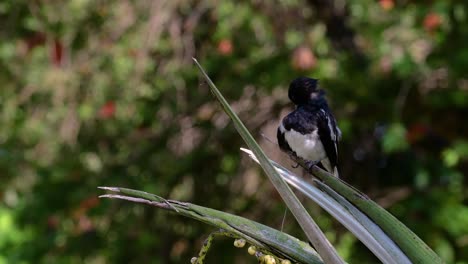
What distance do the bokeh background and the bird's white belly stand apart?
877mm

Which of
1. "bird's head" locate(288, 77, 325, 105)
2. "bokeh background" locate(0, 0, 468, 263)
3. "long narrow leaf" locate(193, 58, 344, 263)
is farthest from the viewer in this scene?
"bokeh background" locate(0, 0, 468, 263)

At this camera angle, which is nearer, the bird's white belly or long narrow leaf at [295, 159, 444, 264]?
long narrow leaf at [295, 159, 444, 264]

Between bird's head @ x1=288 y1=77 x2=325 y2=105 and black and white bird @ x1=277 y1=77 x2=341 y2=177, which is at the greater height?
bird's head @ x1=288 y1=77 x2=325 y2=105

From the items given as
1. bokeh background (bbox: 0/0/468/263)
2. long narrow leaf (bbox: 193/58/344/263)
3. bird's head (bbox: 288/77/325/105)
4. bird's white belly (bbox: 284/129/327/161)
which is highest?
long narrow leaf (bbox: 193/58/344/263)

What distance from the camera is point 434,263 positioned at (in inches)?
47.4

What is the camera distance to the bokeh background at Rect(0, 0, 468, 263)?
3373mm

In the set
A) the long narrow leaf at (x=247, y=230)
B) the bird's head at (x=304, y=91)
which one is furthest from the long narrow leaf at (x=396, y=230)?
the bird's head at (x=304, y=91)

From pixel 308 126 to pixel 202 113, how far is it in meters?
1.69

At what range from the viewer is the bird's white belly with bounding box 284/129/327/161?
2.24 meters

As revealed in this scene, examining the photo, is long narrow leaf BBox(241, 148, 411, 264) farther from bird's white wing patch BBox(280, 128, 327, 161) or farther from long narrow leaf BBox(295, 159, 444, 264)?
bird's white wing patch BBox(280, 128, 327, 161)

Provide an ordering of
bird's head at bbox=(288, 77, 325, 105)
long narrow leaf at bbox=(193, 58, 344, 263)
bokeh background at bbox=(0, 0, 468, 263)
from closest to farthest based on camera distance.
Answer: long narrow leaf at bbox=(193, 58, 344, 263) < bird's head at bbox=(288, 77, 325, 105) < bokeh background at bbox=(0, 0, 468, 263)

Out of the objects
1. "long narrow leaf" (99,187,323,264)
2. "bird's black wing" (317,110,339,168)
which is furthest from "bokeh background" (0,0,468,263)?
"long narrow leaf" (99,187,323,264)

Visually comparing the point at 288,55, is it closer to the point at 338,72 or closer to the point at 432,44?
the point at 338,72

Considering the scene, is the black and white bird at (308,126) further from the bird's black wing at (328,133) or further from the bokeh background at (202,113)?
the bokeh background at (202,113)
